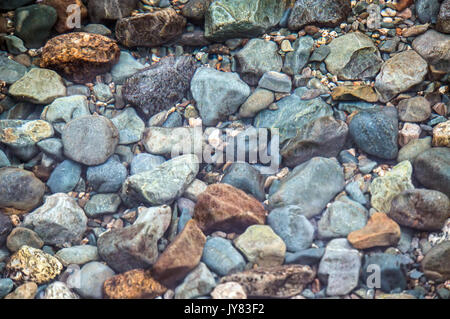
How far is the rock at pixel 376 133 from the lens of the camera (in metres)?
2.88

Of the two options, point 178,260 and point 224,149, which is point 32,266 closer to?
point 178,260

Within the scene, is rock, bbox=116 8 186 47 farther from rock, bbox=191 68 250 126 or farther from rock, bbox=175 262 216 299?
rock, bbox=175 262 216 299

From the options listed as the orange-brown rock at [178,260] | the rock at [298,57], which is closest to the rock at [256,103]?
the rock at [298,57]

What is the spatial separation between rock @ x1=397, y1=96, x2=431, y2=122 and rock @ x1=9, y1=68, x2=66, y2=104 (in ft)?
8.26

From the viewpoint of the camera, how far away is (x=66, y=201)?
2770 millimetres

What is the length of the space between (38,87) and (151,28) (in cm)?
97

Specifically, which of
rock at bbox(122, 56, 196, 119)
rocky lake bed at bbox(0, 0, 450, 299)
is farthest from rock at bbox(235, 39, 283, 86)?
rock at bbox(122, 56, 196, 119)

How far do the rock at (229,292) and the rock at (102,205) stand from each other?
0.93 metres

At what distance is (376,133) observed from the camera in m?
2.88

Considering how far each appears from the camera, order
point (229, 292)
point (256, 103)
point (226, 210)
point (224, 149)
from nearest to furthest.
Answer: point (229, 292), point (226, 210), point (224, 149), point (256, 103)

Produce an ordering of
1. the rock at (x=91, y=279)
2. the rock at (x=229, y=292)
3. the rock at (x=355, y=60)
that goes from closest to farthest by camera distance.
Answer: the rock at (x=229, y=292)
the rock at (x=91, y=279)
the rock at (x=355, y=60)

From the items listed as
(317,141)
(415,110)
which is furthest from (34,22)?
(415,110)

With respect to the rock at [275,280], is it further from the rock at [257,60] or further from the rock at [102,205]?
the rock at [257,60]
